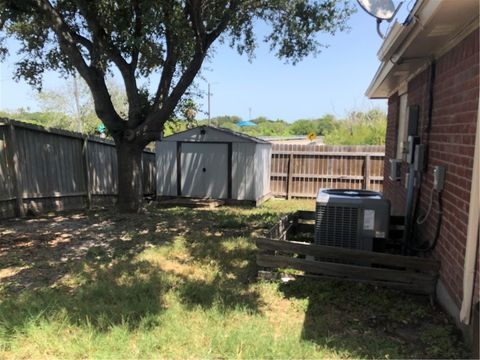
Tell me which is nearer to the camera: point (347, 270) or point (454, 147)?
point (454, 147)

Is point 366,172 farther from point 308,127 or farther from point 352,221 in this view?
point 308,127

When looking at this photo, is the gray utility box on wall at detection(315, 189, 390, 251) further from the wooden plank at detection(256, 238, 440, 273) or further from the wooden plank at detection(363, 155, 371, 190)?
the wooden plank at detection(363, 155, 371, 190)

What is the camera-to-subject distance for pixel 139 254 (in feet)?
18.0

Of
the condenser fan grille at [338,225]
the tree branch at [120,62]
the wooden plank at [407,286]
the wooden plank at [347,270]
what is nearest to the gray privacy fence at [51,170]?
the tree branch at [120,62]

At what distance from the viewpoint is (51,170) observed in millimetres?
8984

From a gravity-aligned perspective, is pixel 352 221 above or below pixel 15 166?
below

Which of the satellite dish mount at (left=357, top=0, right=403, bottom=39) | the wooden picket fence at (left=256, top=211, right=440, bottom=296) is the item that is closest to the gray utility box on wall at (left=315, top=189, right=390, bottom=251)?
the wooden picket fence at (left=256, top=211, right=440, bottom=296)

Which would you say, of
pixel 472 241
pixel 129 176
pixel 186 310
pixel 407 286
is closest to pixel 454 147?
pixel 472 241

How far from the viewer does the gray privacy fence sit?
763 centimetres

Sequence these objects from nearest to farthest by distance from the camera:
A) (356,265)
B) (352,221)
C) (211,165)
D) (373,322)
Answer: (373,322), (356,265), (352,221), (211,165)

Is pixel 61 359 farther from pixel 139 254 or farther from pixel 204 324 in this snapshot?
pixel 139 254

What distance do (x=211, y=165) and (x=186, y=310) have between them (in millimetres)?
9425

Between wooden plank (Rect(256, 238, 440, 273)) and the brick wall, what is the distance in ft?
0.59

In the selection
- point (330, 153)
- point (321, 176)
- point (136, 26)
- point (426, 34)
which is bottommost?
point (321, 176)
